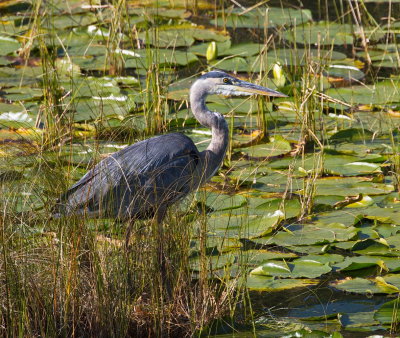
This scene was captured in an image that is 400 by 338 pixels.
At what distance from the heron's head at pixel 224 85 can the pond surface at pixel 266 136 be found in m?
0.46

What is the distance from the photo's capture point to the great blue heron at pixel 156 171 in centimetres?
419

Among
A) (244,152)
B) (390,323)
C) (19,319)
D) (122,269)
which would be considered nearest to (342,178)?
(244,152)

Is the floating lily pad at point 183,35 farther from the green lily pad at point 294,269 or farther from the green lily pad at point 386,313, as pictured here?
the green lily pad at point 386,313

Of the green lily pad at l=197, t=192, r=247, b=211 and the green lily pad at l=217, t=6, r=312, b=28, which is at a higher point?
the green lily pad at l=217, t=6, r=312, b=28

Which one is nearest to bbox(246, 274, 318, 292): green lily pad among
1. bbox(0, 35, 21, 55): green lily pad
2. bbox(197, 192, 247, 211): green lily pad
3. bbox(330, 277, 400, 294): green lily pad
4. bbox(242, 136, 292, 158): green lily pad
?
bbox(330, 277, 400, 294): green lily pad

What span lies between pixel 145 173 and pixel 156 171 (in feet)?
0.21

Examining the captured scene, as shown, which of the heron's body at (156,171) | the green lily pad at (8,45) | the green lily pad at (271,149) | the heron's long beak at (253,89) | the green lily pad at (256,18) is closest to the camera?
the heron's body at (156,171)

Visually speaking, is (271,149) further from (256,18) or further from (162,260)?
(256,18)

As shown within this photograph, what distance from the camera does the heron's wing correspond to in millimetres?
4305

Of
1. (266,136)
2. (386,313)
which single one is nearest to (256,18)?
(266,136)

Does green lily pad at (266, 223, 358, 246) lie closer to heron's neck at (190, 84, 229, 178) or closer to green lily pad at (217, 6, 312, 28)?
heron's neck at (190, 84, 229, 178)

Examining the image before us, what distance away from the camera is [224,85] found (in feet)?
16.4

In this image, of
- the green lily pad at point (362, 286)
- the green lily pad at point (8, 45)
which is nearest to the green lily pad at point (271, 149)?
the green lily pad at point (362, 286)

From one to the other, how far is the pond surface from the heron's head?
18.2 inches
